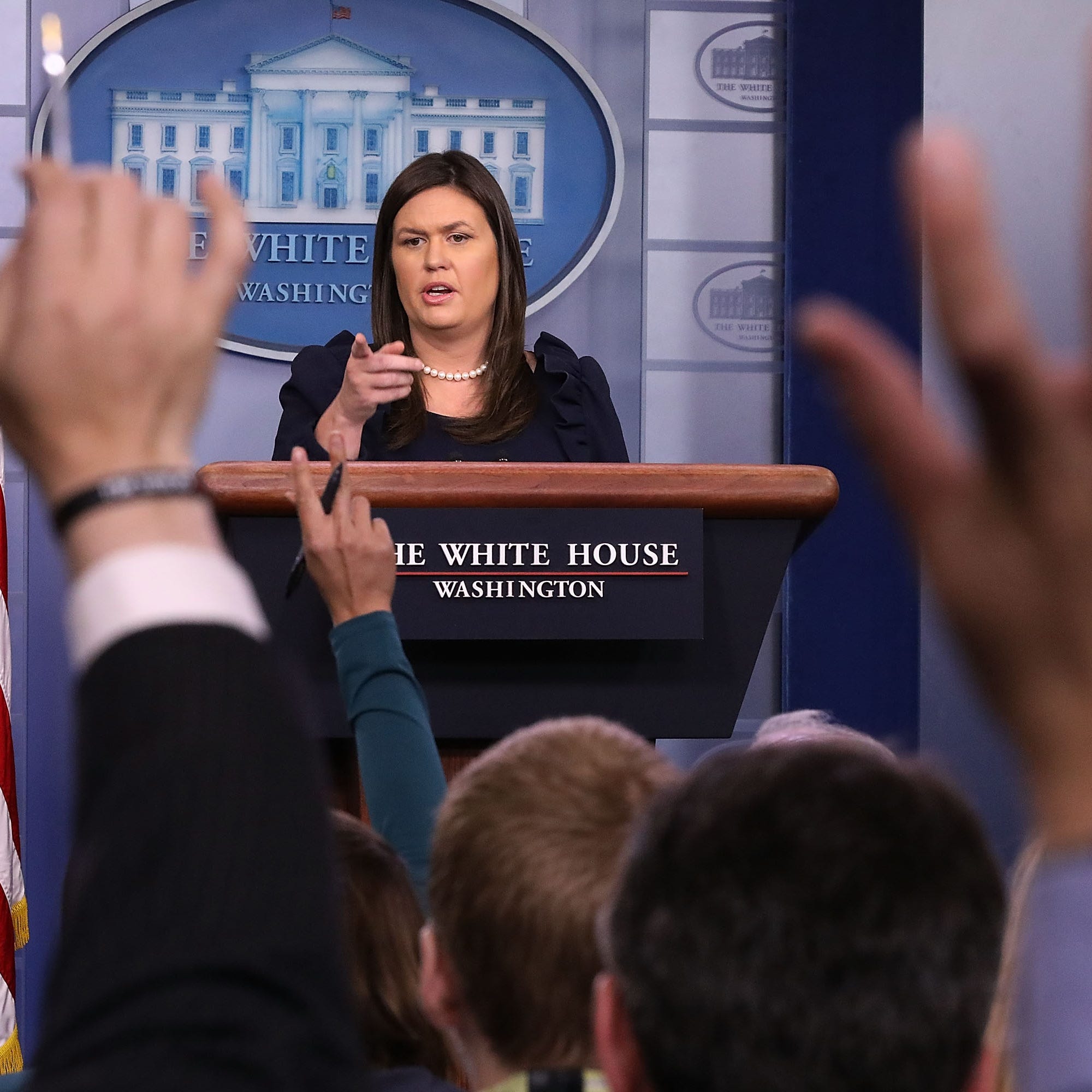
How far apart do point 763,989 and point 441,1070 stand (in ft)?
2.16

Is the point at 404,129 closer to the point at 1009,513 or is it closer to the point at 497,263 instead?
the point at 497,263

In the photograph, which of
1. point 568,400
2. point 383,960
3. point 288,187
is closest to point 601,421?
point 568,400

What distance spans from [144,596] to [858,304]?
3340mm

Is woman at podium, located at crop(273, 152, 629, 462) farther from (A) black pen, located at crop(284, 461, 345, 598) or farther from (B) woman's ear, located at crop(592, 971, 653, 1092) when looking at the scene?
(B) woman's ear, located at crop(592, 971, 653, 1092)

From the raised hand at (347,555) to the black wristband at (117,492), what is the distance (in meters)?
0.86

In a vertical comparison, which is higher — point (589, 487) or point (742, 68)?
point (742, 68)

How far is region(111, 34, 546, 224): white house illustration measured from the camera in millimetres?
3545

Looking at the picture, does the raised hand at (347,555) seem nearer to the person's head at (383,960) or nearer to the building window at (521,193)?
the person's head at (383,960)

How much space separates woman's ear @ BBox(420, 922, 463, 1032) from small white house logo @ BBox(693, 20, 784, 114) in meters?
3.13

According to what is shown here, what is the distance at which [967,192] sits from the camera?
1.01 ft

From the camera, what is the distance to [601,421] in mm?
2486

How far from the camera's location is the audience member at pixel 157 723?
374 mm

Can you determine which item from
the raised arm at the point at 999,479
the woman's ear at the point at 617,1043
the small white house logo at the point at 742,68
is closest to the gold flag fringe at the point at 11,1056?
the woman's ear at the point at 617,1043

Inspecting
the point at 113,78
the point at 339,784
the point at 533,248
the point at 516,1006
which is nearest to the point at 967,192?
the point at 516,1006
